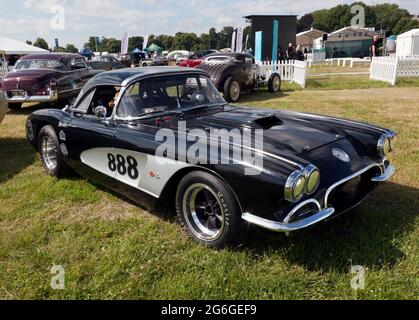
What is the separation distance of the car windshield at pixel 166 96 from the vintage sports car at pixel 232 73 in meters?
6.10

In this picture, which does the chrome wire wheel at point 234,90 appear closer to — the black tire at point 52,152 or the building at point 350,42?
the black tire at point 52,152

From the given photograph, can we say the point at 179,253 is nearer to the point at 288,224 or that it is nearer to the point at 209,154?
the point at 209,154

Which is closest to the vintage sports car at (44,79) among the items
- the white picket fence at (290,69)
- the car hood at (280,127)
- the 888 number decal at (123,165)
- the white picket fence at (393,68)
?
the white picket fence at (290,69)

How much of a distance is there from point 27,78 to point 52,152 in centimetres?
625

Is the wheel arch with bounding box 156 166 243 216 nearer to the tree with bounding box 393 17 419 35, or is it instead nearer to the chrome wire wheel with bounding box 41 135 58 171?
the chrome wire wheel with bounding box 41 135 58 171

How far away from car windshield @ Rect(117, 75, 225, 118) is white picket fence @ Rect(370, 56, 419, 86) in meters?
12.3

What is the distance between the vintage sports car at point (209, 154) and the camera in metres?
2.72

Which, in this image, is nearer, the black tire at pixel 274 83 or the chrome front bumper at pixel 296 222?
the chrome front bumper at pixel 296 222

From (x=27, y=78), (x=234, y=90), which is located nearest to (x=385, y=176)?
(x=234, y=90)

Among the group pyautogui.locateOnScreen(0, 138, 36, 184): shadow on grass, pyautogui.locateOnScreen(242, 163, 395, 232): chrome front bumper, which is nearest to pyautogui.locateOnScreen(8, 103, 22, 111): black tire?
pyautogui.locateOnScreen(0, 138, 36, 184): shadow on grass

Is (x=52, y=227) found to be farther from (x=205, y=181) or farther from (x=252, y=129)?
(x=252, y=129)

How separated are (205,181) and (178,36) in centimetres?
10463

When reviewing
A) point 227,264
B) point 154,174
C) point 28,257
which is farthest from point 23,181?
point 227,264

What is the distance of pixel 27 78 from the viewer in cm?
1021
